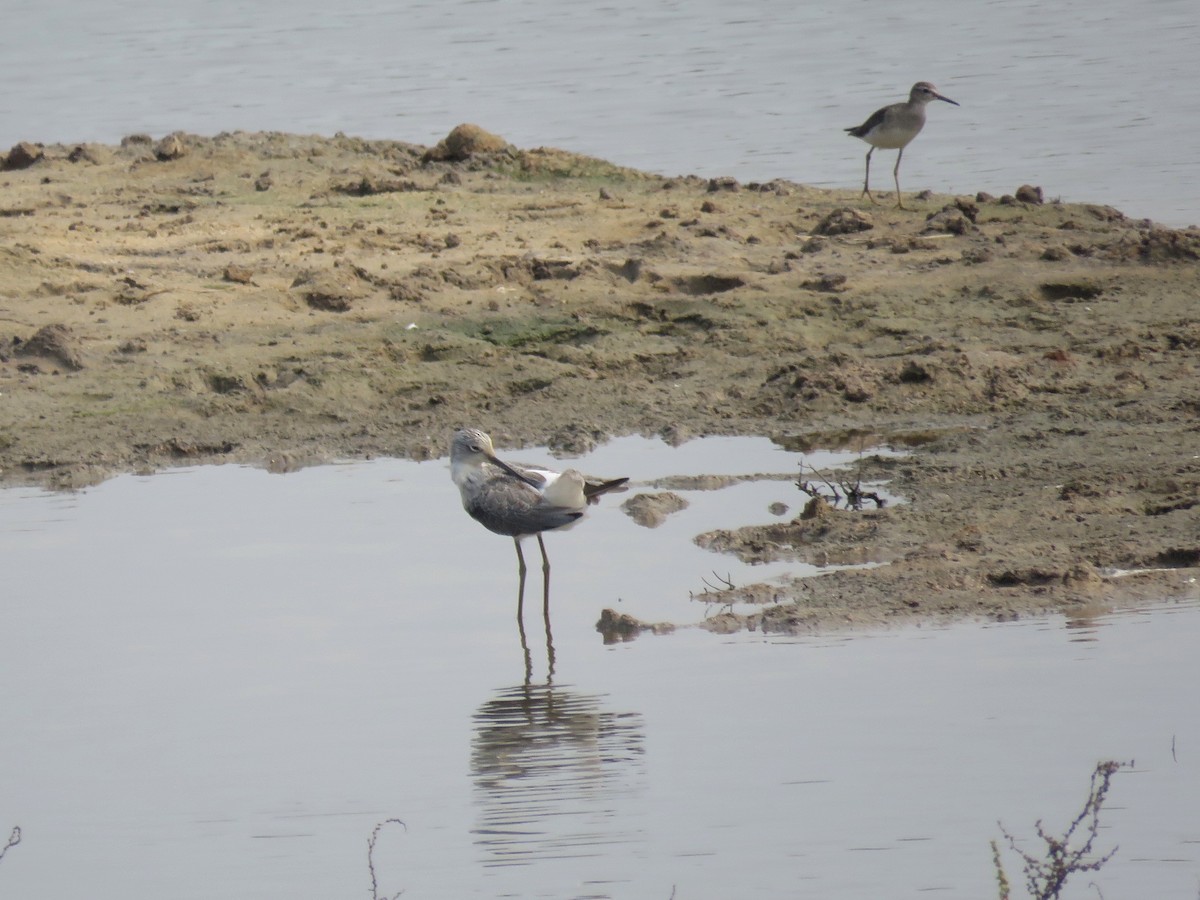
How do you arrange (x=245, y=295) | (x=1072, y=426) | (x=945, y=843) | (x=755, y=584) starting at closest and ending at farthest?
(x=945, y=843) < (x=755, y=584) < (x=1072, y=426) < (x=245, y=295)

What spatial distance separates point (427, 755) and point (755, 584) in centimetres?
173

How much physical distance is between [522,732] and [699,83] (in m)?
16.9

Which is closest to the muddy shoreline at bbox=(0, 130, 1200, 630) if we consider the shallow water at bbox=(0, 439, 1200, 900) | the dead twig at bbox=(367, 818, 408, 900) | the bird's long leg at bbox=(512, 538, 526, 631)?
the shallow water at bbox=(0, 439, 1200, 900)

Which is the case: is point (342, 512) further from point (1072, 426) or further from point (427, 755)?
point (1072, 426)

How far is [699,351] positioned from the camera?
9812mm

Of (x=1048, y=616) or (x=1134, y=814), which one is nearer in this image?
(x=1134, y=814)

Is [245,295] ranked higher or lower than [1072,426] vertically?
higher

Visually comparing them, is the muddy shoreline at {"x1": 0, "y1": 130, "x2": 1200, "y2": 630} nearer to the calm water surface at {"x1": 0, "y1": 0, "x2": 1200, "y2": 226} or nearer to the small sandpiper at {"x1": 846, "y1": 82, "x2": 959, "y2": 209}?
the small sandpiper at {"x1": 846, "y1": 82, "x2": 959, "y2": 209}

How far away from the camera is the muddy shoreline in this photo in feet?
23.2

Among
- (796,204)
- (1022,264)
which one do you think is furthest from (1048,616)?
(796,204)

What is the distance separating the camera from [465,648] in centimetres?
632

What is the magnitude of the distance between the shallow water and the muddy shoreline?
18.3 inches

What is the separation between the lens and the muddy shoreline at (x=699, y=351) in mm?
7074

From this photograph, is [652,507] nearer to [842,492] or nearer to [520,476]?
[842,492]
